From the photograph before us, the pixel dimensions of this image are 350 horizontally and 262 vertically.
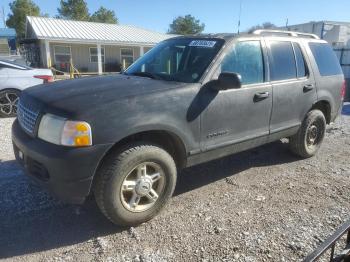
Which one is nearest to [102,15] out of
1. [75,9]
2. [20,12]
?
[75,9]

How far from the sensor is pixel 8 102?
754 cm

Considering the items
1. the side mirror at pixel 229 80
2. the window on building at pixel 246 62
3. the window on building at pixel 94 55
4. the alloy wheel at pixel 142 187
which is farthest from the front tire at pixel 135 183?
the window on building at pixel 94 55

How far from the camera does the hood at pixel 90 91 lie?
9.46 ft

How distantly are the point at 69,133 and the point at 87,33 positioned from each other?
22614 millimetres

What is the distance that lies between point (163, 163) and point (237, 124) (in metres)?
1.09

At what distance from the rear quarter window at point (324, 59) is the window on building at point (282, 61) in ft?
2.14

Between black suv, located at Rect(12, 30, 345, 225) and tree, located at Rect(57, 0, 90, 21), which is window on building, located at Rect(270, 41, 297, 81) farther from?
tree, located at Rect(57, 0, 90, 21)

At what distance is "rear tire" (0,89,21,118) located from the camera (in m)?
7.46

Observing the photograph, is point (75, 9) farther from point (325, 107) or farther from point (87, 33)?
point (325, 107)

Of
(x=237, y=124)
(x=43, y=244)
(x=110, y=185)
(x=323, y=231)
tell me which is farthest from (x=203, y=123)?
(x=43, y=244)

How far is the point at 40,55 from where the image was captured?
74.9ft

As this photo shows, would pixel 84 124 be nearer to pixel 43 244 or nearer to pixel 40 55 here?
pixel 43 244

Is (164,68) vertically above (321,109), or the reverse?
(164,68)

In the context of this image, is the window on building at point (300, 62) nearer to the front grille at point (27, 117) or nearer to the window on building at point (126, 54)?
the front grille at point (27, 117)
